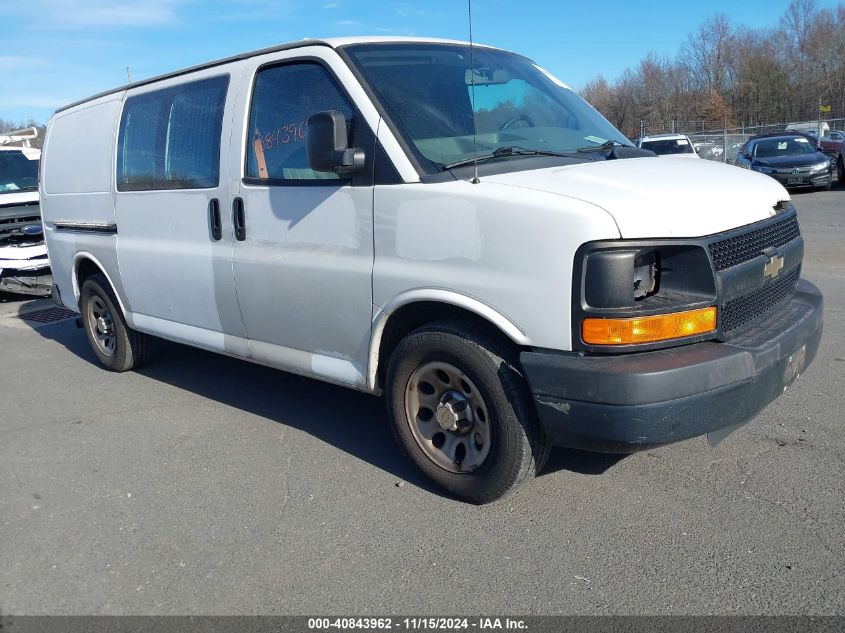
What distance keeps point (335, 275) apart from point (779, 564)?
2332mm

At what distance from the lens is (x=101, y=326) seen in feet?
20.9

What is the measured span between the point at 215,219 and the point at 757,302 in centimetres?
296

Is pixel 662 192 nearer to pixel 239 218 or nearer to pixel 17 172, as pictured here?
pixel 239 218

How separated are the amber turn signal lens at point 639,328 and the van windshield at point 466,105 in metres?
1.07

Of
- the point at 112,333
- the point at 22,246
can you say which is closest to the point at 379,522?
the point at 112,333

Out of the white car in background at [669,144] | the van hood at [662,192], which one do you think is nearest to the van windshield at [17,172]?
the van hood at [662,192]

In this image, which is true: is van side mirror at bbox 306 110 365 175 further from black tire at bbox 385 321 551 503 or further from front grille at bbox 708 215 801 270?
front grille at bbox 708 215 801 270

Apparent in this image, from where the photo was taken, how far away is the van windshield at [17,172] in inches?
437

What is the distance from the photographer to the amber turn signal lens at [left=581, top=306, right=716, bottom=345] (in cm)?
296

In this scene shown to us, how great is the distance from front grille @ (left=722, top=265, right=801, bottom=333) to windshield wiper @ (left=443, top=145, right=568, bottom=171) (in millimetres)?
1157

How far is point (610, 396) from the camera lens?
2.93m

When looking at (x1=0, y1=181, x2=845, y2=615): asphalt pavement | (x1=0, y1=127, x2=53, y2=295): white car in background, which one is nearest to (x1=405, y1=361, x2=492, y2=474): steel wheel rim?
(x1=0, y1=181, x2=845, y2=615): asphalt pavement

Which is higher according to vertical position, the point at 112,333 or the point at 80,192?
the point at 80,192

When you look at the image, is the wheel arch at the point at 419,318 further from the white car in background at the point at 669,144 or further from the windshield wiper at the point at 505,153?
the white car in background at the point at 669,144
